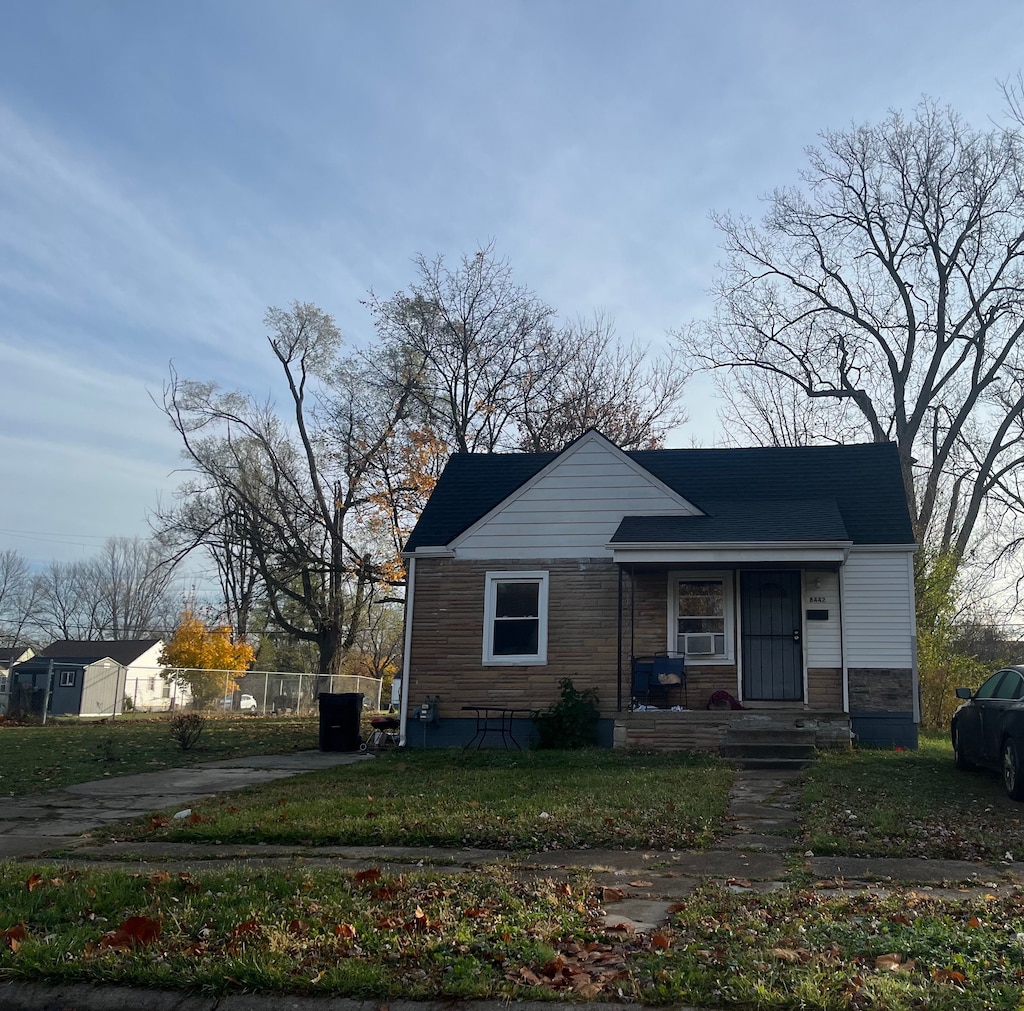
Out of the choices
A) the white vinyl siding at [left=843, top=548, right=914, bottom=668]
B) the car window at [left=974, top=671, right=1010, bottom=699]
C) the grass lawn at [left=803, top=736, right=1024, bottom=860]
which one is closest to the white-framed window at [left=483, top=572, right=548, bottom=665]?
the white vinyl siding at [left=843, top=548, right=914, bottom=668]

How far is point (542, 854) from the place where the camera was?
7.07 meters

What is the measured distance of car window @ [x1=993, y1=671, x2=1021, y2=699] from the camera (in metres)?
10.5

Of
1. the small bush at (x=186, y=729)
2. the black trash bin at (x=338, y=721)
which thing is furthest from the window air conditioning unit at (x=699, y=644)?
the small bush at (x=186, y=729)

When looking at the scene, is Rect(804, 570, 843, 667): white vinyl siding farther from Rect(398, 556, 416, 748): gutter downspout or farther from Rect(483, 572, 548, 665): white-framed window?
Rect(398, 556, 416, 748): gutter downspout

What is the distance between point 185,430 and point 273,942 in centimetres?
3034

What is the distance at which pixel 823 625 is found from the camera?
15.7 meters

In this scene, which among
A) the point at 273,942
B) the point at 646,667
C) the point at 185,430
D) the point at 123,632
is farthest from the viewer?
the point at 123,632

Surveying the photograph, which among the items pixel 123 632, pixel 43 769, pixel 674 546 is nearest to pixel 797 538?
pixel 674 546

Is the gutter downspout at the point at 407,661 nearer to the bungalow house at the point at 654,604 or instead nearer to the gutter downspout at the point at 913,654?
the bungalow house at the point at 654,604

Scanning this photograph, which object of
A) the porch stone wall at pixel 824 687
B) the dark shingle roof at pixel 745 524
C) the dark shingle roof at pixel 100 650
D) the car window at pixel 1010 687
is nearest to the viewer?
the car window at pixel 1010 687

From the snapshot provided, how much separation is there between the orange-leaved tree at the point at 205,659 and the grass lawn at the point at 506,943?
31211 millimetres

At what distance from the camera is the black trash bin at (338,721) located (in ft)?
54.7

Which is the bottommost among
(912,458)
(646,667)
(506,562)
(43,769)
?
(43,769)

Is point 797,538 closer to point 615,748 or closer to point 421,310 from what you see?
point 615,748
